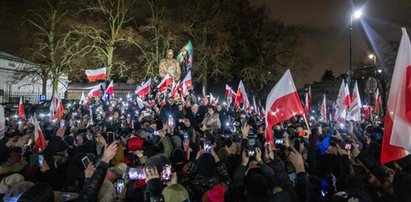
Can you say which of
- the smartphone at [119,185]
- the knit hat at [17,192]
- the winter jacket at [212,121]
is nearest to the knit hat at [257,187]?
the smartphone at [119,185]

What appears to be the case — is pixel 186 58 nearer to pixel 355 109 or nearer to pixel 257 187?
pixel 355 109

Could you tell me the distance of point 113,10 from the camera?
111 feet

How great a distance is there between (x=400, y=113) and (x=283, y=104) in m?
2.16

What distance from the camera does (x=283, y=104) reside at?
20.6ft

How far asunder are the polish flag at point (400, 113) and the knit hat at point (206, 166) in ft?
7.08

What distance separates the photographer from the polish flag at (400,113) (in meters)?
4.28

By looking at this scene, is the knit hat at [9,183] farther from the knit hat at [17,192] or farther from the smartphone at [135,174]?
the smartphone at [135,174]

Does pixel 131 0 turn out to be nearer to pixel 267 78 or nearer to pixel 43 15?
pixel 43 15

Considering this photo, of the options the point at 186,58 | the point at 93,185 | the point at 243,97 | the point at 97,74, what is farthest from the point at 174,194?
the point at 186,58

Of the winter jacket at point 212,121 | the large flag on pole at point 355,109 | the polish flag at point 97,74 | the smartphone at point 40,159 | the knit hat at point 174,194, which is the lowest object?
the knit hat at point 174,194

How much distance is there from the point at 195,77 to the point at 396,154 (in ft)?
110

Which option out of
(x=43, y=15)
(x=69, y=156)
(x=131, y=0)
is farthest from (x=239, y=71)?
(x=69, y=156)

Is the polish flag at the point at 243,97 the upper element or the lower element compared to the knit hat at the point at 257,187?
upper

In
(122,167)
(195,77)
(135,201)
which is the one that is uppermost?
(195,77)
